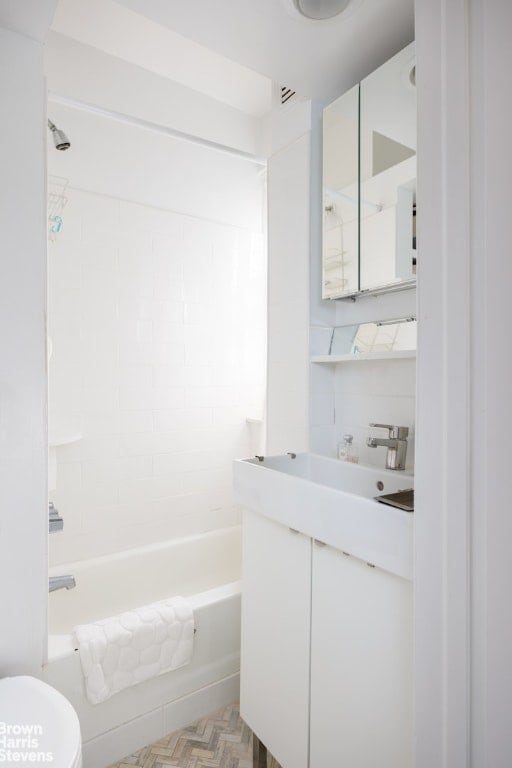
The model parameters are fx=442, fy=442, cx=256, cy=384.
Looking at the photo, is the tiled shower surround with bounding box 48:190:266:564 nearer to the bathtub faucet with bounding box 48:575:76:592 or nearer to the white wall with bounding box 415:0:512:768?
the bathtub faucet with bounding box 48:575:76:592

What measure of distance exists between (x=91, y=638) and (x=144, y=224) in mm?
2005

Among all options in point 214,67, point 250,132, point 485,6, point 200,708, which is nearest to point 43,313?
point 485,6

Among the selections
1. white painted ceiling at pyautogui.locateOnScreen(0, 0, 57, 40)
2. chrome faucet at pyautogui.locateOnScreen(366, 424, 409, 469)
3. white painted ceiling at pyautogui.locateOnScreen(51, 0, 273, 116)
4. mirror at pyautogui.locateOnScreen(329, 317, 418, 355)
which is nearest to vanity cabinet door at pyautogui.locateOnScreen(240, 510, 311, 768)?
chrome faucet at pyautogui.locateOnScreen(366, 424, 409, 469)

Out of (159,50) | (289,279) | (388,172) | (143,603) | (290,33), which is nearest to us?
(290,33)

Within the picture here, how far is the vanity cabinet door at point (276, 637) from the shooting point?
4.40 ft

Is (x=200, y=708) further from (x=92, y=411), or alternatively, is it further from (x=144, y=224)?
(x=144, y=224)

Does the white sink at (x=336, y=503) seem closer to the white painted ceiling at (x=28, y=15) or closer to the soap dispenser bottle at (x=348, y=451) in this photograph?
the soap dispenser bottle at (x=348, y=451)

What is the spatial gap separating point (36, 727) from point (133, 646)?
0.59 metres

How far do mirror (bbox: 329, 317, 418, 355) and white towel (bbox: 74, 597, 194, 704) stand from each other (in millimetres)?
1227

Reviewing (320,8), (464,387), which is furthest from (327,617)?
(320,8)

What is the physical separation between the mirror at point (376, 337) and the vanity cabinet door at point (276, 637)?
0.75 metres

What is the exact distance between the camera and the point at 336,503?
3.88ft

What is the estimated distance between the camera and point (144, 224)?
2465mm

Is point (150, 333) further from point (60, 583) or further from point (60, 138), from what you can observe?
point (60, 583)
